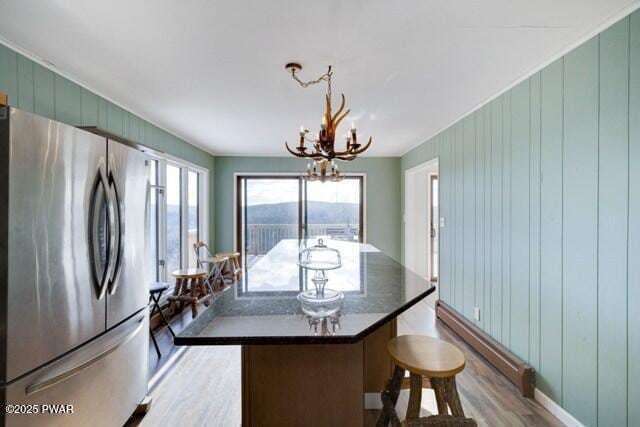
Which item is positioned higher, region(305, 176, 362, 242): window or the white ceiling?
the white ceiling

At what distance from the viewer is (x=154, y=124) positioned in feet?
11.3

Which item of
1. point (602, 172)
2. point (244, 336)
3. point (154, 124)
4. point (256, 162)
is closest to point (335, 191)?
point (256, 162)

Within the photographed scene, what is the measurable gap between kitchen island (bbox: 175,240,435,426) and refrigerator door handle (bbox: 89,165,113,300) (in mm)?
693

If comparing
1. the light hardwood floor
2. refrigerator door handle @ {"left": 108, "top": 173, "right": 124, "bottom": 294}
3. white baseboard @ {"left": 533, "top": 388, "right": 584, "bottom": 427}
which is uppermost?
refrigerator door handle @ {"left": 108, "top": 173, "right": 124, "bottom": 294}

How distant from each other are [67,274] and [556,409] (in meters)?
2.97

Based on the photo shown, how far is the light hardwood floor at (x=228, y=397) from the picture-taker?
1.89 meters

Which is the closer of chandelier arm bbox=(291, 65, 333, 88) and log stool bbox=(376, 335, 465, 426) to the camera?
log stool bbox=(376, 335, 465, 426)

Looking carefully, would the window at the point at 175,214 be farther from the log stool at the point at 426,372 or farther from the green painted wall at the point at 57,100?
the log stool at the point at 426,372

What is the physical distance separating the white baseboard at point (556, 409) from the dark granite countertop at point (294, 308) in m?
1.30

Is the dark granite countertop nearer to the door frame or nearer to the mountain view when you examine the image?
the door frame

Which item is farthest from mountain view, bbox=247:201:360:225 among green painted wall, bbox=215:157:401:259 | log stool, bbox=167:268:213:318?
log stool, bbox=167:268:213:318

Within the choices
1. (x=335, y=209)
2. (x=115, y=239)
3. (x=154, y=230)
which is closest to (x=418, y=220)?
(x=335, y=209)

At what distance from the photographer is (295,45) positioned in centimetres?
177

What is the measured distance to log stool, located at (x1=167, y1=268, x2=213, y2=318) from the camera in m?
3.38
